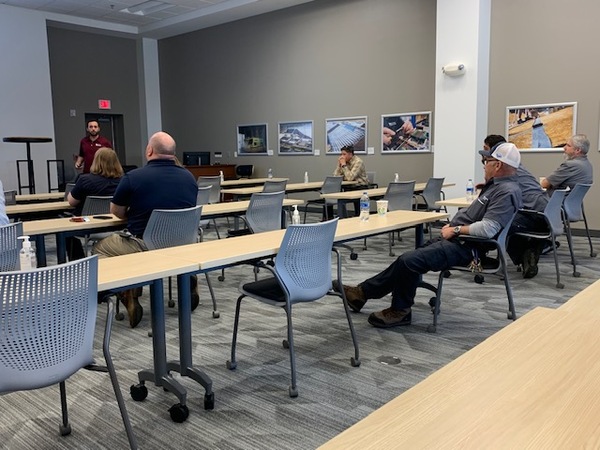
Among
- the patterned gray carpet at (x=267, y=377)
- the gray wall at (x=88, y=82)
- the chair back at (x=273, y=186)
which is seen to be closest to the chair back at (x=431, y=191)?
the chair back at (x=273, y=186)

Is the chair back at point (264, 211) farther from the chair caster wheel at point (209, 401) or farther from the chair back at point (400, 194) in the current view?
the chair caster wheel at point (209, 401)

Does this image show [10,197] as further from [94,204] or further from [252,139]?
[252,139]

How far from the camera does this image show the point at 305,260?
9.07 feet

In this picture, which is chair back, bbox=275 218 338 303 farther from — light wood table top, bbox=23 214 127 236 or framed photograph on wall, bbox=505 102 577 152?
framed photograph on wall, bbox=505 102 577 152

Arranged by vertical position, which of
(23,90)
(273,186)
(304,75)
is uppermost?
(304,75)

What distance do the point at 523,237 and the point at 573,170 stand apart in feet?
3.89

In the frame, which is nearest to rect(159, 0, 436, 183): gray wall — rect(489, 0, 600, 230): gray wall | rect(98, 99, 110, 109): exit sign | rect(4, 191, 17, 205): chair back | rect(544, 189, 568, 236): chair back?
rect(489, 0, 600, 230): gray wall

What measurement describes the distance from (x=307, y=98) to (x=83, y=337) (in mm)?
9363

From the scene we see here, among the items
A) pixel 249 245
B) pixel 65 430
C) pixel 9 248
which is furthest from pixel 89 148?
pixel 65 430

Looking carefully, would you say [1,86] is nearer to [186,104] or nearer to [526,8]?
[186,104]

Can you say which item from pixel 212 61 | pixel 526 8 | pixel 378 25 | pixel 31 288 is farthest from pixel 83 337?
pixel 212 61

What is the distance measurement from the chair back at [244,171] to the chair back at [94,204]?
7.00 metres

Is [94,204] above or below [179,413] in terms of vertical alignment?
above

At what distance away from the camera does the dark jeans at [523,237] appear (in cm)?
477
